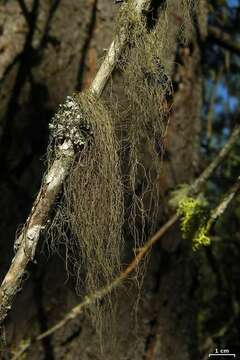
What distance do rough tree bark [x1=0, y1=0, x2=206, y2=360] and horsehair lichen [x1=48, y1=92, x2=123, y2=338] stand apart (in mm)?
799

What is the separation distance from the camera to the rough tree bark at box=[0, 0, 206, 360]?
2.09 metres

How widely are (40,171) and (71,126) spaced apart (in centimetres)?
97

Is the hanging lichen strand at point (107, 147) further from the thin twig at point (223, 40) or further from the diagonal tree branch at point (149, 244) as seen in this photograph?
the thin twig at point (223, 40)

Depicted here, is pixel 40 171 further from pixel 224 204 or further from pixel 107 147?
pixel 107 147

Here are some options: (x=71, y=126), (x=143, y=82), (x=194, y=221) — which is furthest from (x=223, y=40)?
(x=71, y=126)

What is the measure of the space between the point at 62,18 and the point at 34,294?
1.01m

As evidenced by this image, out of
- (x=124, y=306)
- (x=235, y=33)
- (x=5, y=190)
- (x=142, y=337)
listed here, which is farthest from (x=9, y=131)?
→ (x=235, y=33)

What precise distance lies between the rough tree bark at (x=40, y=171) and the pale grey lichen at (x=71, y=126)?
A: 35.8 inches

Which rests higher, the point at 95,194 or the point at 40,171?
the point at 40,171

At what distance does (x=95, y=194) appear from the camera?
1256 mm

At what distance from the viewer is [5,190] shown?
84.3 inches

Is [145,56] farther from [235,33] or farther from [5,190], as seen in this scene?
[235,33]

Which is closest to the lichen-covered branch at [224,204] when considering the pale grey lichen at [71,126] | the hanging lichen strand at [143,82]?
Answer: the hanging lichen strand at [143,82]

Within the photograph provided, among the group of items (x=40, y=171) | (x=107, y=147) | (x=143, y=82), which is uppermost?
(x=40, y=171)
